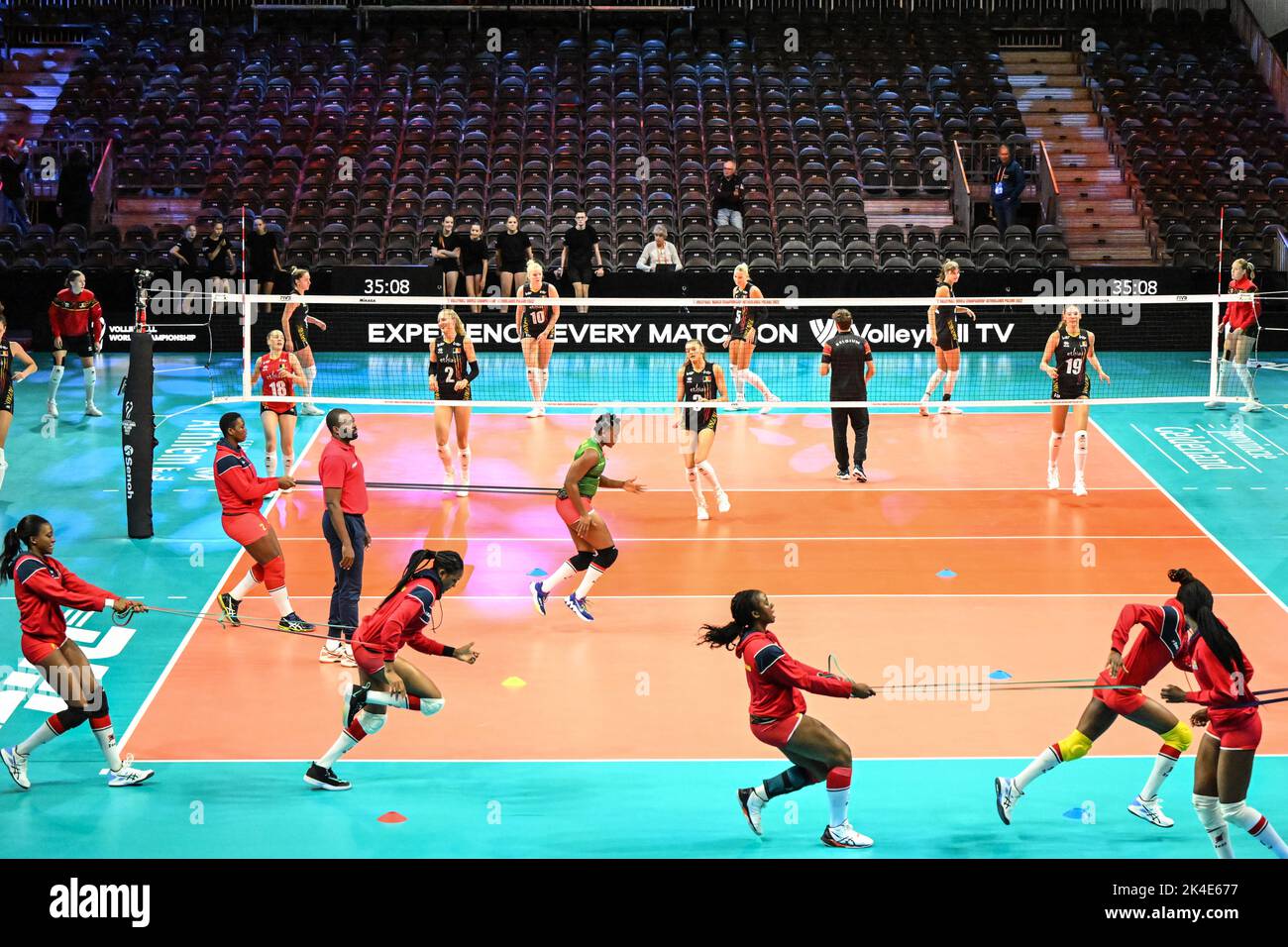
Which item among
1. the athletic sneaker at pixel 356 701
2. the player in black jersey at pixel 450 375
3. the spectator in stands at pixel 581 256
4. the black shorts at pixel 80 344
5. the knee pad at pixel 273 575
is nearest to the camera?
the athletic sneaker at pixel 356 701

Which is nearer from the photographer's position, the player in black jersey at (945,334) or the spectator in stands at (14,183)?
the player in black jersey at (945,334)

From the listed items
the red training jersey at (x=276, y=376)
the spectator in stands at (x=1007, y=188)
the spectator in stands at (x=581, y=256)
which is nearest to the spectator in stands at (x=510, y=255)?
the spectator in stands at (x=581, y=256)

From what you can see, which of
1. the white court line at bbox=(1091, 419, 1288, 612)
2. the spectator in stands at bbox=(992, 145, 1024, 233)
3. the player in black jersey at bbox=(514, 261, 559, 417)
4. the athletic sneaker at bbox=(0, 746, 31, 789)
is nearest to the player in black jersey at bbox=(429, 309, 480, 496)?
the player in black jersey at bbox=(514, 261, 559, 417)

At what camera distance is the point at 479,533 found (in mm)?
15609

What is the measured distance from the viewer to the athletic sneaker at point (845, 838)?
8727 mm

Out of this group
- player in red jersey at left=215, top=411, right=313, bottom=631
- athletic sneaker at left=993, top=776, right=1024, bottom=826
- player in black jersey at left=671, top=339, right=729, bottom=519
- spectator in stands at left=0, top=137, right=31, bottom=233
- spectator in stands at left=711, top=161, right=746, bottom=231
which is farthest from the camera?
spectator in stands at left=0, top=137, right=31, bottom=233

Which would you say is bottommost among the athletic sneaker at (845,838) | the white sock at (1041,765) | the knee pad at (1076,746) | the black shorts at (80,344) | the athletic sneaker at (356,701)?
the athletic sneaker at (845,838)

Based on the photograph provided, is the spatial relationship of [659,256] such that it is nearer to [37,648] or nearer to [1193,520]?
[1193,520]

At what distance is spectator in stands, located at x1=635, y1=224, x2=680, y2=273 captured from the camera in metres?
24.3

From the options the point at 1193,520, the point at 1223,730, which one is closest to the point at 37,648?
the point at 1223,730

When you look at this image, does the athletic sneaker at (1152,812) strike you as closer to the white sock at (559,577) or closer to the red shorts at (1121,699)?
the red shorts at (1121,699)

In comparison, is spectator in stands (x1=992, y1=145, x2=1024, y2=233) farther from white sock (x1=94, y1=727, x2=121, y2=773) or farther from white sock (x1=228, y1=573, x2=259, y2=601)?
white sock (x1=94, y1=727, x2=121, y2=773)

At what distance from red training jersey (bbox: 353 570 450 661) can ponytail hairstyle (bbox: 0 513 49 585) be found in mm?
2232
